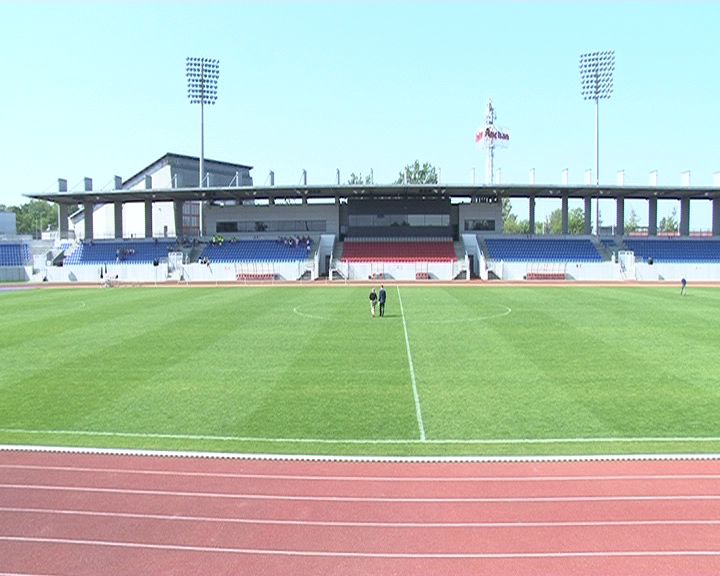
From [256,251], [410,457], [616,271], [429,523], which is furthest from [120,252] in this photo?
[429,523]

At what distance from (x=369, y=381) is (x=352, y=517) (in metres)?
6.95

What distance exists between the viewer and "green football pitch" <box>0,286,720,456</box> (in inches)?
444

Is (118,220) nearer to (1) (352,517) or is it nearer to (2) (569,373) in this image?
(2) (569,373)

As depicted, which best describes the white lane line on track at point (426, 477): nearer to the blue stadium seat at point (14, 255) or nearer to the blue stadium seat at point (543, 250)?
the blue stadium seat at point (543, 250)

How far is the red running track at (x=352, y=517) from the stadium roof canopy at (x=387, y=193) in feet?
149

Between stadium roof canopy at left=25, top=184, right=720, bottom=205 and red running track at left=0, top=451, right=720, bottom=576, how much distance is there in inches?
1792

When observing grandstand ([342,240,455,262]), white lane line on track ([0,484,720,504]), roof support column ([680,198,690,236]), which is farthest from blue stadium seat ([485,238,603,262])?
white lane line on track ([0,484,720,504])

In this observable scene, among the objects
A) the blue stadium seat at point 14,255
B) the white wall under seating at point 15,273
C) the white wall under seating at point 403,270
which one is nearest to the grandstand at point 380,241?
the white wall under seating at point 403,270

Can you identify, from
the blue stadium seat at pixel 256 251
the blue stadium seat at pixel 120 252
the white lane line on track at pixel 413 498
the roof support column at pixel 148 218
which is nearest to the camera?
the white lane line on track at pixel 413 498

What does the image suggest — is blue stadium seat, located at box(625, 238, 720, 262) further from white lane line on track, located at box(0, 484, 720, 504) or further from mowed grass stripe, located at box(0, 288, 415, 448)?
white lane line on track, located at box(0, 484, 720, 504)

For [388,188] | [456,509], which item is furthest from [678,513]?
[388,188]

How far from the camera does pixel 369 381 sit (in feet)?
49.6

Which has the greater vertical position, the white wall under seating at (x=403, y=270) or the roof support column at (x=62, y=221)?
the roof support column at (x=62, y=221)

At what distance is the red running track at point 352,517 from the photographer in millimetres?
7098
